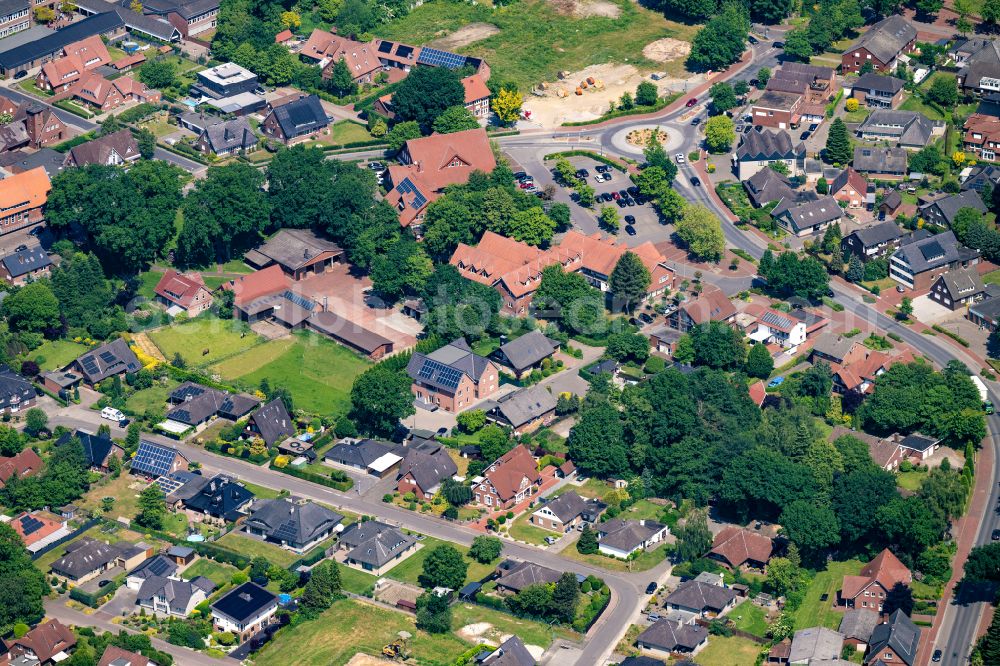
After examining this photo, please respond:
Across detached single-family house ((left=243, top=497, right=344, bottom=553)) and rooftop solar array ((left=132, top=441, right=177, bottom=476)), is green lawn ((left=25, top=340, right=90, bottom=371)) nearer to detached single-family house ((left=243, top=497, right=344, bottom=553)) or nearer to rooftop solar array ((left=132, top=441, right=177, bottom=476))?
rooftop solar array ((left=132, top=441, right=177, bottom=476))

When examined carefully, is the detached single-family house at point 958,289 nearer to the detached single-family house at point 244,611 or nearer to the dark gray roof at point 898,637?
the dark gray roof at point 898,637

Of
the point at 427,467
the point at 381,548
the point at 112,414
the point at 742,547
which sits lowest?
the point at 742,547

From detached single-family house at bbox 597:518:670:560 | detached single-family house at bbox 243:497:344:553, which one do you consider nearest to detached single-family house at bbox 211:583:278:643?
detached single-family house at bbox 243:497:344:553

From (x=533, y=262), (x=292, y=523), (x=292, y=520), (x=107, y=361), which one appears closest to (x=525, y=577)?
(x=292, y=523)

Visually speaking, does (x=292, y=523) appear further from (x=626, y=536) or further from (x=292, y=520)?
(x=626, y=536)

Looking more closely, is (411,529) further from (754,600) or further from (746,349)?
(746,349)

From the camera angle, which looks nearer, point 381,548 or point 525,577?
point 525,577

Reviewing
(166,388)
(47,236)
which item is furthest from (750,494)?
(47,236)

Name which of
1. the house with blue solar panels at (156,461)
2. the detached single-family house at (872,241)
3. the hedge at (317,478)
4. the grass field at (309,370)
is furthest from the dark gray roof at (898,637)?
the house with blue solar panels at (156,461)
